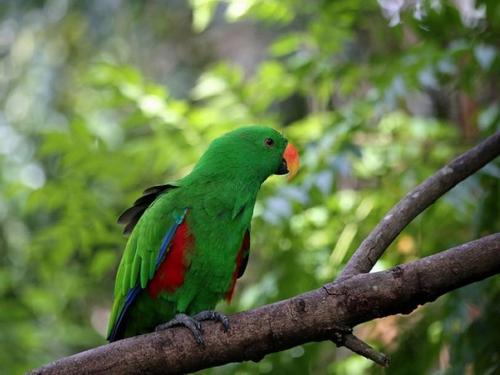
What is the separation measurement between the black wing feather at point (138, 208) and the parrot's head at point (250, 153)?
220mm

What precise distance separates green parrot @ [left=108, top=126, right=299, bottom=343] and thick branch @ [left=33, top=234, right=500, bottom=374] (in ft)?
1.42

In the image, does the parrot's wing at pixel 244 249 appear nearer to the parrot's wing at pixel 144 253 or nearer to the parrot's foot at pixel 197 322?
the parrot's wing at pixel 144 253

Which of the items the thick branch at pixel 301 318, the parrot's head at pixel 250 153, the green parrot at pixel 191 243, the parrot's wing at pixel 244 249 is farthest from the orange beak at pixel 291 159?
the thick branch at pixel 301 318

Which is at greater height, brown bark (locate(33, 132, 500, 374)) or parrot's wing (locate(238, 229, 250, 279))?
parrot's wing (locate(238, 229, 250, 279))

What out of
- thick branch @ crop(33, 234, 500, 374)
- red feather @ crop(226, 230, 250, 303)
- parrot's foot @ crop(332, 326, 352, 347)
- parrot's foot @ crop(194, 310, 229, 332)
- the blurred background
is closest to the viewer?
Answer: thick branch @ crop(33, 234, 500, 374)

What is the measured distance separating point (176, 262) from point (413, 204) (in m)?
0.98

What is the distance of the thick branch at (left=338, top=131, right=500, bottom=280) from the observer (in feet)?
7.37

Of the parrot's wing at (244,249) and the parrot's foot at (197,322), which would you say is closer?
the parrot's foot at (197,322)

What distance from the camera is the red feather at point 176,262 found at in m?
2.68

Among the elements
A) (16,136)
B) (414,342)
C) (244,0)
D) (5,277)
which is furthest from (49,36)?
(414,342)

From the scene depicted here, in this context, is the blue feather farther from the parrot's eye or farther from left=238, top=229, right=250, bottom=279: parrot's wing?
the parrot's eye

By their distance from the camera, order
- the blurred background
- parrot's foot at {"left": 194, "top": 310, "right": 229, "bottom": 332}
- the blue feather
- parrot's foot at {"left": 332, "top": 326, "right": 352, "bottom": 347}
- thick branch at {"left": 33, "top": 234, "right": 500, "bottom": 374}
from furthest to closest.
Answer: the blurred background, the blue feather, parrot's foot at {"left": 194, "top": 310, "right": 229, "bottom": 332}, parrot's foot at {"left": 332, "top": 326, "right": 352, "bottom": 347}, thick branch at {"left": 33, "top": 234, "right": 500, "bottom": 374}

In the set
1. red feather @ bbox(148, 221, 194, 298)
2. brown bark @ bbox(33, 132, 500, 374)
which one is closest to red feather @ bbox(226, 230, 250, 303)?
red feather @ bbox(148, 221, 194, 298)

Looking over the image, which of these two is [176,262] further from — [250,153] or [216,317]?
[250,153]
